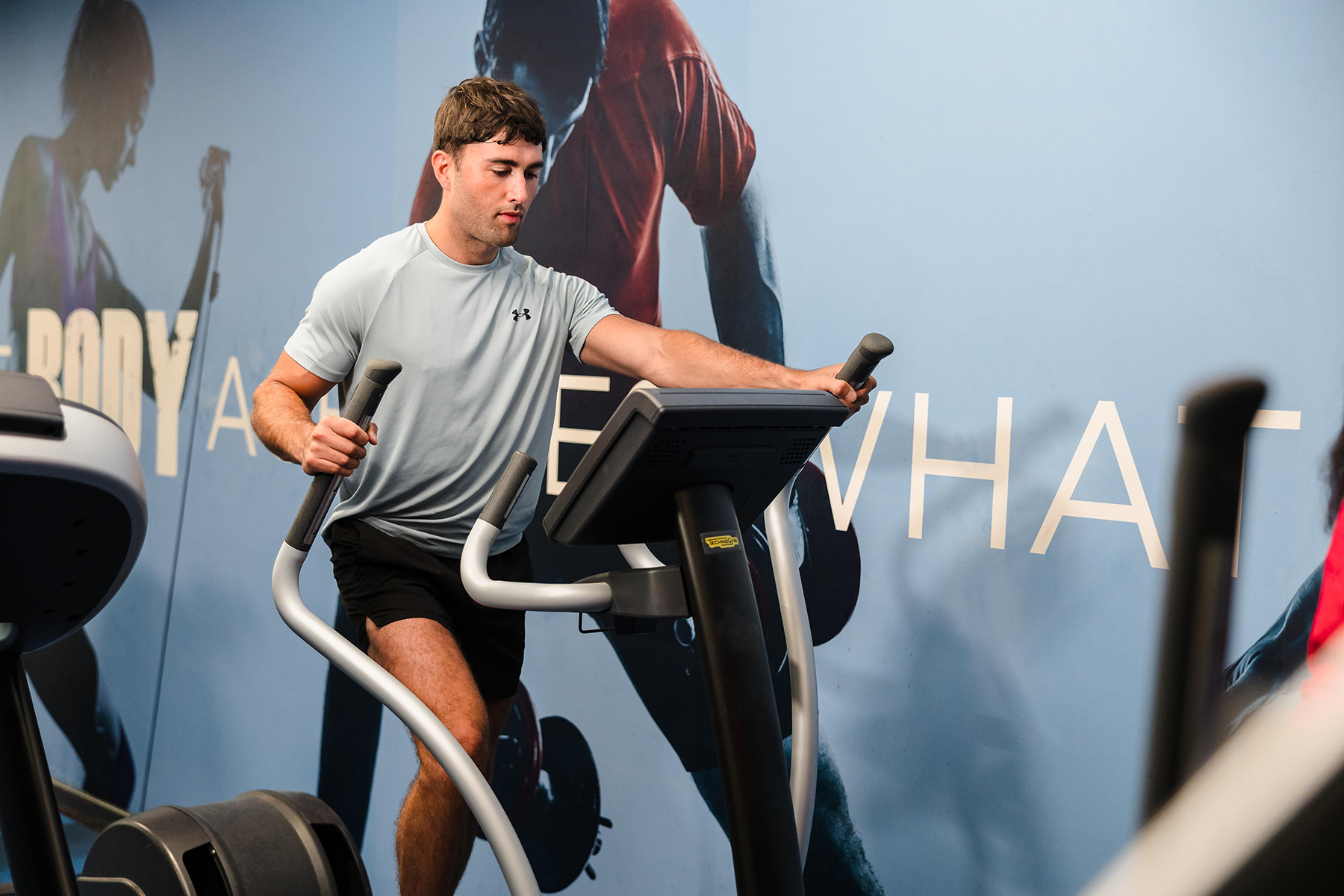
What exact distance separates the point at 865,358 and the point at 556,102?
1533 millimetres

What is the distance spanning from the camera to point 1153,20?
5.90ft

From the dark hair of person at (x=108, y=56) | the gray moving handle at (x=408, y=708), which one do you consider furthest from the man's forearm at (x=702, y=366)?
the dark hair of person at (x=108, y=56)

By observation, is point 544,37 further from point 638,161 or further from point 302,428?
point 302,428

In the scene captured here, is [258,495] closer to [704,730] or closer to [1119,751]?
[704,730]

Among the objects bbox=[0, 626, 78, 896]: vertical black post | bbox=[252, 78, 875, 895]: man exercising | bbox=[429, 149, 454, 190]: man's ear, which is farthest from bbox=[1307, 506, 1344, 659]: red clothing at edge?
bbox=[429, 149, 454, 190]: man's ear

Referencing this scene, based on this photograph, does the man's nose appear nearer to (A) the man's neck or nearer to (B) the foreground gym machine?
(A) the man's neck

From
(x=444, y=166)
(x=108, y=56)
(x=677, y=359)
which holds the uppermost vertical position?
(x=108, y=56)

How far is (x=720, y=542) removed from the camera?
4.17 feet

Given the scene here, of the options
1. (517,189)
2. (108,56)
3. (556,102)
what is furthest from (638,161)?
(108,56)

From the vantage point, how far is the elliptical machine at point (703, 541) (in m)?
1.20

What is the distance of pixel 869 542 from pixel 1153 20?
1.15m

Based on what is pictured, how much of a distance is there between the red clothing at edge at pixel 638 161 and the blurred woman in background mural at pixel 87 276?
1.62 m

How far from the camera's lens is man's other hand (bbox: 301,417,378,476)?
58.0 inches

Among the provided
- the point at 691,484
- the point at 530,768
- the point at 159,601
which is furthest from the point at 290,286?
the point at 691,484
